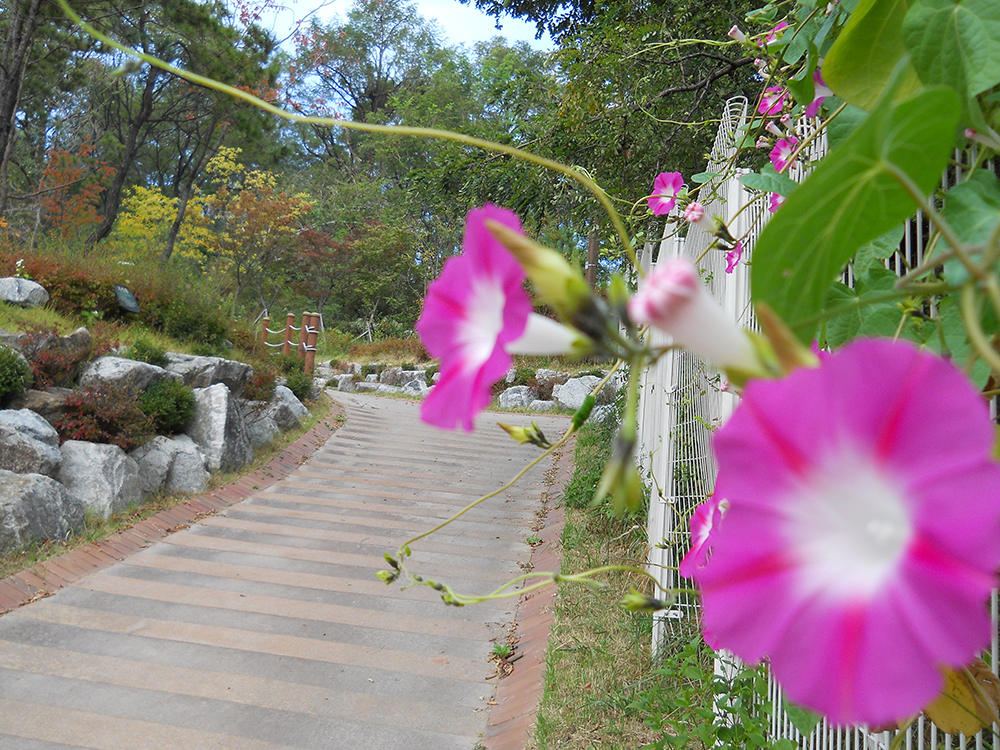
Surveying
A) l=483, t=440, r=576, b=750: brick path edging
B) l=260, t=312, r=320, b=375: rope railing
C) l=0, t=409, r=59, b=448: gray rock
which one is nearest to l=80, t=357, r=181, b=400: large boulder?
l=0, t=409, r=59, b=448: gray rock

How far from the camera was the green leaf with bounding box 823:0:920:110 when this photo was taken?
431 mm

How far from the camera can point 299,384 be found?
7840 mm

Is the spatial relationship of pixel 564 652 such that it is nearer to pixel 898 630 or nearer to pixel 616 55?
pixel 898 630

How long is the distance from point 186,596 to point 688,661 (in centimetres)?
267

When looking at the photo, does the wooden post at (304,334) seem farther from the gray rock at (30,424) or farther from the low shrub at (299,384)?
the gray rock at (30,424)

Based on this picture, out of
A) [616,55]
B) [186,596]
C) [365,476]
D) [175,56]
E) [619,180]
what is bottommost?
[186,596]

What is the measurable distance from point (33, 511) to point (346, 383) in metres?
8.13

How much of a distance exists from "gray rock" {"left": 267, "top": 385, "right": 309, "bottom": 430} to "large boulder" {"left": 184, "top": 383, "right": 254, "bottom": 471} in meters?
0.89

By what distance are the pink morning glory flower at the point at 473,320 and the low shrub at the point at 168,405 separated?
534 cm

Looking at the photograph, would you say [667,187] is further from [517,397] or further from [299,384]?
[517,397]

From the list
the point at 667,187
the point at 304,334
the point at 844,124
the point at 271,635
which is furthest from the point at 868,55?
the point at 304,334

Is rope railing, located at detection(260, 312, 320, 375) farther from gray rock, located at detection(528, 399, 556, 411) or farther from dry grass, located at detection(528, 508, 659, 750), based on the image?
dry grass, located at detection(528, 508, 659, 750)

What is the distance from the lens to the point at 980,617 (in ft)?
0.56

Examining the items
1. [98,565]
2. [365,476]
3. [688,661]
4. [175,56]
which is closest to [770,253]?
[688,661]
